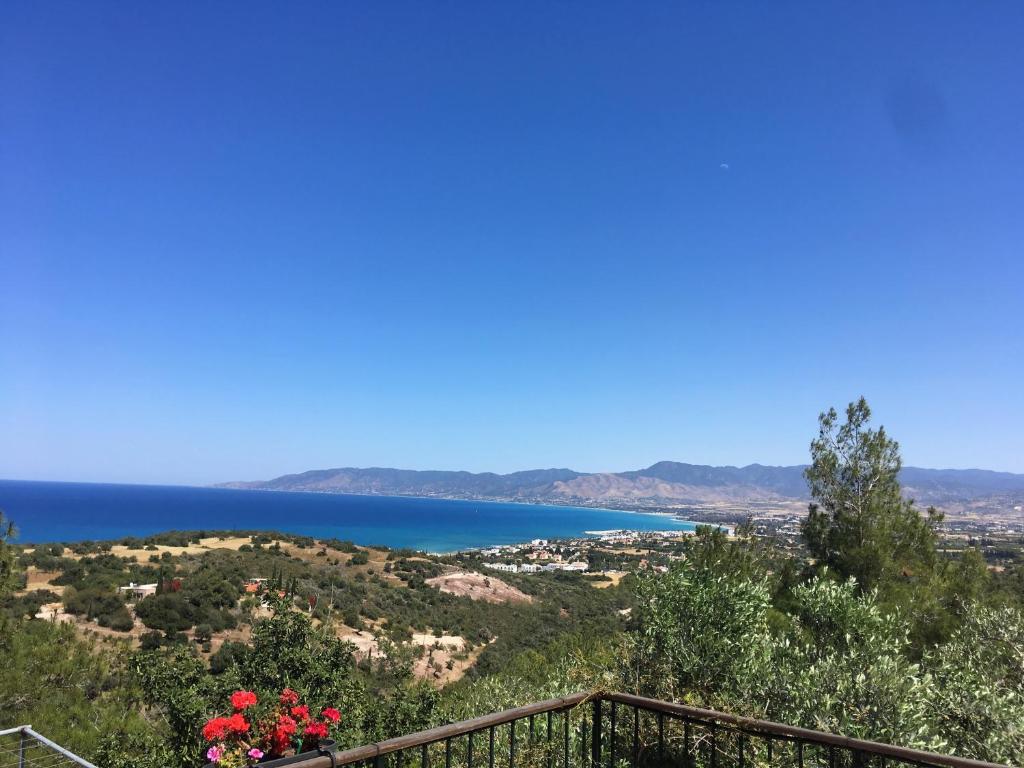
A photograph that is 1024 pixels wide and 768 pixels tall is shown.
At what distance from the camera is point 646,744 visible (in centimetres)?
418

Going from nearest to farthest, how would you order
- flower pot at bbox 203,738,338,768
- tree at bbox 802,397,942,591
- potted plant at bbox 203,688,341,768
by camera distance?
flower pot at bbox 203,738,338,768
potted plant at bbox 203,688,341,768
tree at bbox 802,397,942,591

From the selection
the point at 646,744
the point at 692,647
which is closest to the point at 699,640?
the point at 692,647

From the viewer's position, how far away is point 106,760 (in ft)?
21.9

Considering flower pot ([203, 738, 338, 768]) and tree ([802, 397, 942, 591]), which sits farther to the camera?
tree ([802, 397, 942, 591])

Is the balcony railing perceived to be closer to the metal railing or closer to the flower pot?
the flower pot

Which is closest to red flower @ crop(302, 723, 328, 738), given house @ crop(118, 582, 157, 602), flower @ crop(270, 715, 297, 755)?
flower @ crop(270, 715, 297, 755)

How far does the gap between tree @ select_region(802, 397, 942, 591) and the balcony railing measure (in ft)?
26.7

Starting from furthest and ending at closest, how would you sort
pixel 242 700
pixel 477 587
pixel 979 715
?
1. pixel 477 587
2. pixel 979 715
3. pixel 242 700

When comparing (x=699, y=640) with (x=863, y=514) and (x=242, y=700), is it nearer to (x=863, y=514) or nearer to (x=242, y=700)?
(x=242, y=700)

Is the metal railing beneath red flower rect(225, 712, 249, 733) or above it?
beneath

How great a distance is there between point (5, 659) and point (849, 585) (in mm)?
14539

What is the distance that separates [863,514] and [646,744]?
30.7 feet

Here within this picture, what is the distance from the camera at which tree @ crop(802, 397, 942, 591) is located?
431 inches

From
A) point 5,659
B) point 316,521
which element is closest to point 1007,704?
point 5,659
